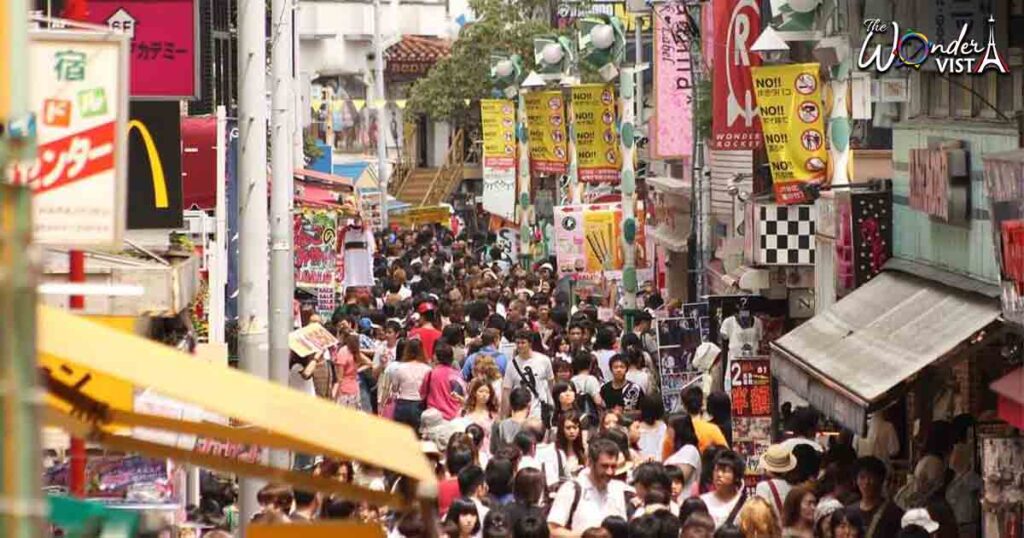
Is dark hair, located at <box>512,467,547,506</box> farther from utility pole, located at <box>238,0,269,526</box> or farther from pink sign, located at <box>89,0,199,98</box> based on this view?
utility pole, located at <box>238,0,269,526</box>

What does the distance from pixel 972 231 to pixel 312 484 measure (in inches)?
467

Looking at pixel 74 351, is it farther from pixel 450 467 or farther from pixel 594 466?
pixel 450 467

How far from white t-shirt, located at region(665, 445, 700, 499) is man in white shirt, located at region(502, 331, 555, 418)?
16.2 feet

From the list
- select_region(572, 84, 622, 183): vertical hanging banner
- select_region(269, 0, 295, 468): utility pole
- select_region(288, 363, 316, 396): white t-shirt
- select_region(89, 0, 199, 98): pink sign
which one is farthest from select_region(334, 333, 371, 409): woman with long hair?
select_region(572, 84, 622, 183): vertical hanging banner

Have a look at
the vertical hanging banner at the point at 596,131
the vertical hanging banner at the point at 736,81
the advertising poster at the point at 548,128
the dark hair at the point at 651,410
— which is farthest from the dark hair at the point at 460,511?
the advertising poster at the point at 548,128

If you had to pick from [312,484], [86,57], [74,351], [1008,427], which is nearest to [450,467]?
[1008,427]

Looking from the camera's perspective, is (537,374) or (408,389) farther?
(537,374)

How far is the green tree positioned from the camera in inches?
2616

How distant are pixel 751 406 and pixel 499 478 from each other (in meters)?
6.28

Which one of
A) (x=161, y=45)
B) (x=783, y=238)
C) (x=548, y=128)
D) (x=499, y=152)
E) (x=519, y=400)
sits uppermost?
(x=161, y=45)

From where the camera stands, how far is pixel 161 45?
46.2ft

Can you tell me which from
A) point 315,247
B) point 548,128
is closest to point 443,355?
point 315,247

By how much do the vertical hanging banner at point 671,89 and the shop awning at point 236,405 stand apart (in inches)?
1196

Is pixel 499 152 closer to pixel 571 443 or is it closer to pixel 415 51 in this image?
pixel 415 51
